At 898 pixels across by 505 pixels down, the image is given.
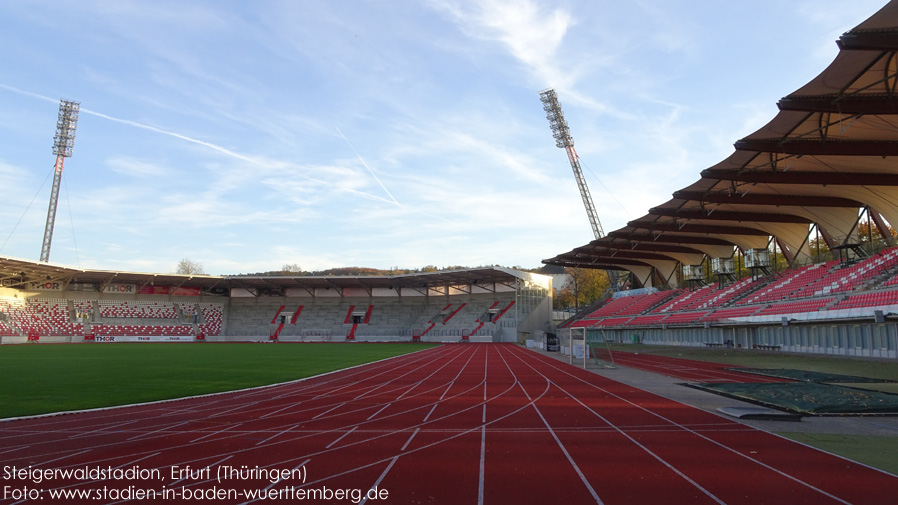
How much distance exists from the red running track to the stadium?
0.04 m

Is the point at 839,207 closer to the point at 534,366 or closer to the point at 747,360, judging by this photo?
the point at 747,360

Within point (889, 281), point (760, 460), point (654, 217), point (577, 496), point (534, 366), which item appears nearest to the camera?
point (577, 496)

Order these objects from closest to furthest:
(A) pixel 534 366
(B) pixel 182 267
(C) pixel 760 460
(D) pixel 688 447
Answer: (C) pixel 760 460, (D) pixel 688 447, (A) pixel 534 366, (B) pixel 182 267

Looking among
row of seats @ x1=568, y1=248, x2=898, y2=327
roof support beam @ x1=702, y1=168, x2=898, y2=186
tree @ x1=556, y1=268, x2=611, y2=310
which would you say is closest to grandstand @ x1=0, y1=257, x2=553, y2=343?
row of seats @ x1=568, y1=248, x2=898, y2=327

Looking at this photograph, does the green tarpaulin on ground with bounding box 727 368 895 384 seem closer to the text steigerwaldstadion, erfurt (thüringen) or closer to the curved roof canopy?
the curved roof canopy

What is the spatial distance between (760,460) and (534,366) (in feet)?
58.9

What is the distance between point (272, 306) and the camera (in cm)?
6769

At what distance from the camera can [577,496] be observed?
574 centimetres

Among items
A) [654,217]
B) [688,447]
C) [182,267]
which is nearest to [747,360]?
[654,217]

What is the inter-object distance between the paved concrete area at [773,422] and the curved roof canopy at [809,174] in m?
9.85

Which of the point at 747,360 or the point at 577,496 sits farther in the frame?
the point at 747,360

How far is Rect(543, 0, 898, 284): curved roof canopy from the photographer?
1612cm

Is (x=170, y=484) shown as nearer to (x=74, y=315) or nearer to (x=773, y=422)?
(x=773, y=422)

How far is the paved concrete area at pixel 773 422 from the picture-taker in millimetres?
8922
